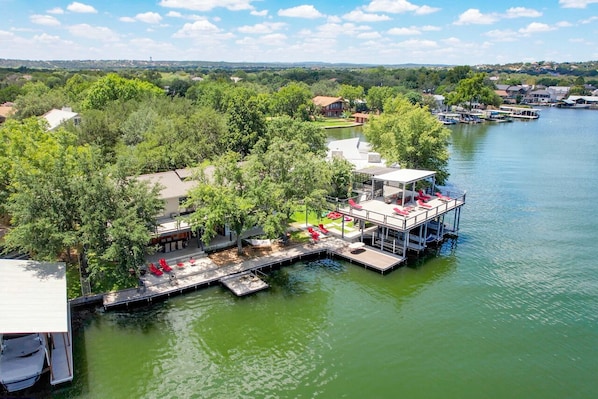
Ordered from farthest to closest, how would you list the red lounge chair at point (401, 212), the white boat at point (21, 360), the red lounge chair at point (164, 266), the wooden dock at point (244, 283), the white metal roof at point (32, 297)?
the red lounge chair at point (401, 212) → the red lounge chair at point (164, 266) → the wooden dock at point (244, 283) → the white boat at point (21, 360) → the white metal roof at point (32, 297)

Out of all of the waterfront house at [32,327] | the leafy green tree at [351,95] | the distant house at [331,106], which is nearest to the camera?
the waterfront house at [32,327]

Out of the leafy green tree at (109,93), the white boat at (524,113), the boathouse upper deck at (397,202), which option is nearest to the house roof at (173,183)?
the boathouse upper deck at (397,202)

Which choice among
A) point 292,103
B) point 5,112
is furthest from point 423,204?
point 5,112

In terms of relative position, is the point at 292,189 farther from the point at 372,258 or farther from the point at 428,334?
the point at 428,334

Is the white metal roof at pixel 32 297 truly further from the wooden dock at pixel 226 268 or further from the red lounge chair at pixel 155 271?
the red lounge chair at pixel 155 271

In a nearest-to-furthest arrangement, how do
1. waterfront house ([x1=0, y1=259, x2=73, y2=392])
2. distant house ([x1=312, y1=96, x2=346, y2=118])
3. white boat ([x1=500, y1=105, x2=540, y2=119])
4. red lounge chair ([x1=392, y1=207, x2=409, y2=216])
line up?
1. waterfront house ([x1=0, y1=259, x2=73, y2=392])
2. red lounge chair ([x1=392, y1=207, x2=409, y2=216])
3. distant house ([x1=312, y1=96, x2=346, y2=118])
4. white boat ([x1=500, y1=105, x2=540, y2=119])

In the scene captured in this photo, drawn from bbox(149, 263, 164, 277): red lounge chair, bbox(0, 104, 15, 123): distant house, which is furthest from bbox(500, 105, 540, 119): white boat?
bbox(149, 263, 164, 277): red lounge chair

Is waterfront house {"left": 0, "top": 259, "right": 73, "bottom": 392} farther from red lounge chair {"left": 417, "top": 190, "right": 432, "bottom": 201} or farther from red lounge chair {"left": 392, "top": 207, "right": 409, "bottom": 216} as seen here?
red lounge chair {"left": 417, "top": 190, "right": 432, "bottom": 201}
